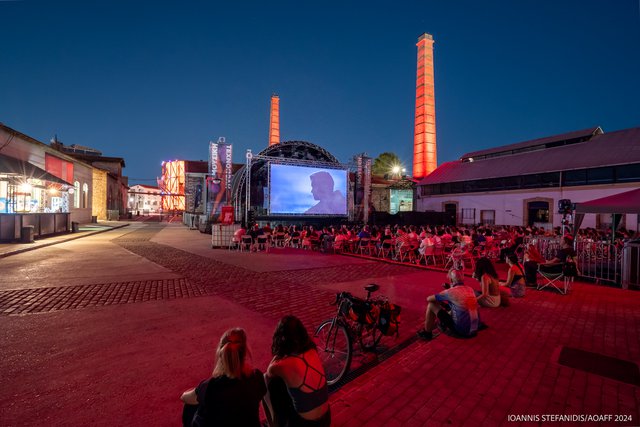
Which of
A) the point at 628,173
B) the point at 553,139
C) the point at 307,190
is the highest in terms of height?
the point at 553,139

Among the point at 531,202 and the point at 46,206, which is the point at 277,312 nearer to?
the point at 46,206

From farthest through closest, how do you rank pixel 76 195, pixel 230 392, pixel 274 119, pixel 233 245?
pixel 274 119 < pixel 76 195 < pixel 233 245 < pixel 230 392

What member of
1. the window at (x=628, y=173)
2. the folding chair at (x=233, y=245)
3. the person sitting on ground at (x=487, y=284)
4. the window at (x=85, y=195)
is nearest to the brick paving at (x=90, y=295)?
the person sitting on ground at (x=487, y=284)

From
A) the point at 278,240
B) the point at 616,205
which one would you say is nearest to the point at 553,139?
the point at 616,205

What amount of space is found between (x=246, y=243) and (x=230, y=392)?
13.4 meters

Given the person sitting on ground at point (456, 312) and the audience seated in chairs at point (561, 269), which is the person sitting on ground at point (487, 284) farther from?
the audience seated in chairs at point (561, 269)

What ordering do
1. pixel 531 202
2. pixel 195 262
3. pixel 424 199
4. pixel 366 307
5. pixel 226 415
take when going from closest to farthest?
1. pixel 226 415
2. pixel 366 307
3. pixel 195 262
4. pixel 531 202
5. pixel 424 199

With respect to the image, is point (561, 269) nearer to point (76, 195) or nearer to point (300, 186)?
point (300, 186)

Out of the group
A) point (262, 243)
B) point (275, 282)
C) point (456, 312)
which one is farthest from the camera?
point (262, 243)

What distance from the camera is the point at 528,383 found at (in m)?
3.50

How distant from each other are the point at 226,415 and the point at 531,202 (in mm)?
31545

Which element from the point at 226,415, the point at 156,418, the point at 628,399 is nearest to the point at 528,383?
the point at 628,399

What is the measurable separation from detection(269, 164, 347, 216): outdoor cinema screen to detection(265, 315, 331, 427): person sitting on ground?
21632 millimetres

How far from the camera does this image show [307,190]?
2550 cm
